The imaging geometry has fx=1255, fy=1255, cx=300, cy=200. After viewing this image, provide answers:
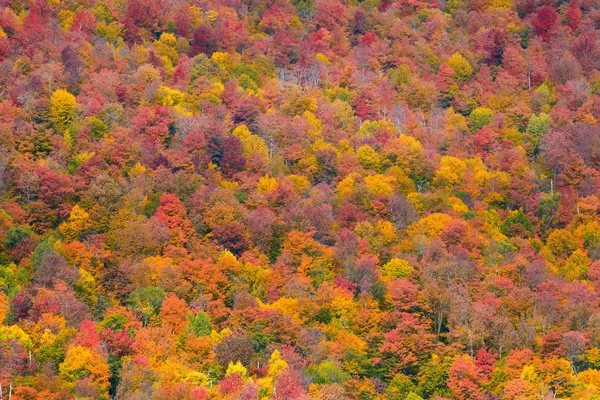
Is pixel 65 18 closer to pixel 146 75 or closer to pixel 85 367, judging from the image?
pixel 146 75

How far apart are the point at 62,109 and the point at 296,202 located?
20.4 meters

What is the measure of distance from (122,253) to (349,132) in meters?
33.8

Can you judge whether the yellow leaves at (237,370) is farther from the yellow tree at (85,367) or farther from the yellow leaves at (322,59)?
the yellow leaves at (322,59)

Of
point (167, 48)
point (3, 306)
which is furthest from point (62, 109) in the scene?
point (3, 306)

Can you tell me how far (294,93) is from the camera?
11644 centimetres

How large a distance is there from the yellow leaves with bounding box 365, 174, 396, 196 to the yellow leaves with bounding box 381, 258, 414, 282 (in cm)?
1166

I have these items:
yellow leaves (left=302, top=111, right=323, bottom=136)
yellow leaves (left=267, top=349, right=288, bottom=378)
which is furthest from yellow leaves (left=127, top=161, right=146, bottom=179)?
yellow leaves (left=267, top=349, right=288, bottom=378)

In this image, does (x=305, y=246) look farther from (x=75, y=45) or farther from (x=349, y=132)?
(x=75, y=45)

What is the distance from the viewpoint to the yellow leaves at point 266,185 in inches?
3866

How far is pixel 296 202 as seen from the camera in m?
96.4

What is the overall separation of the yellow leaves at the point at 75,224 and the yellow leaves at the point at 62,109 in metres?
13.9

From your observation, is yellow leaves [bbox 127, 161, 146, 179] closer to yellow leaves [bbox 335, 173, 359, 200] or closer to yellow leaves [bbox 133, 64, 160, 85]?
yellow leaves [bbox 335, 173, 359, 200]

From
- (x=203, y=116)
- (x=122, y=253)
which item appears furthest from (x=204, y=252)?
(x=203, y=116)

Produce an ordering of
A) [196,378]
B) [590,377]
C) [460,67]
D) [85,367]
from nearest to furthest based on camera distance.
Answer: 1. [85,367]
2. [196,378]
3. [590,377]
4. [460,67]
